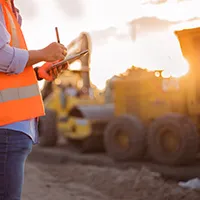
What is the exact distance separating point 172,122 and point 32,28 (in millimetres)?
5596

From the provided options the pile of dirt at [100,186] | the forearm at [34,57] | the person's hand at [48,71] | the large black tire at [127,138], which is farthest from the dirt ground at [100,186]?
the forearm at [34,57]

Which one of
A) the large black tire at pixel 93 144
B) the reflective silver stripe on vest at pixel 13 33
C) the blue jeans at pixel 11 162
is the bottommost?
the large black tire at pixel 93 144

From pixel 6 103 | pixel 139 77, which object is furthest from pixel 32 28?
pixel 139 77

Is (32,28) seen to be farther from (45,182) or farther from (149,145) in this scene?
(149,145)

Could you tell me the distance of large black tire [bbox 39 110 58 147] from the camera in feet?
44.5

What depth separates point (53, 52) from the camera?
2.40 m

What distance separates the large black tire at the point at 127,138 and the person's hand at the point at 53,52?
7.70 m

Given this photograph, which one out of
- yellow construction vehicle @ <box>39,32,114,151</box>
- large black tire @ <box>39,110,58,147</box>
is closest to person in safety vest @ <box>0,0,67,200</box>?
yellow construction vehicle @ <box>39,32,114,151</box>

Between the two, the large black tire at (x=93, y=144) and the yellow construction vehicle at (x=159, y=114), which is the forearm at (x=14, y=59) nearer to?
the yellow construction vehicle at (x=159, y=114)

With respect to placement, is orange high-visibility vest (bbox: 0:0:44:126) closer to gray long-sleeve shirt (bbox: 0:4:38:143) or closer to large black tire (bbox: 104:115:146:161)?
gray long-sleeve shirt (bbox: 0:4:38:143)

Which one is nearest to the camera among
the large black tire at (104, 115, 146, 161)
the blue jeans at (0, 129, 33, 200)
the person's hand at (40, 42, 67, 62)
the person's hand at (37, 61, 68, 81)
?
the blue jeans at (0, 129, 33, 200)

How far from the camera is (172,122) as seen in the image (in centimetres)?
920

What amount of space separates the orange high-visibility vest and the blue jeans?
0.07m

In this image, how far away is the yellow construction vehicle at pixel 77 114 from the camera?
478 inches
